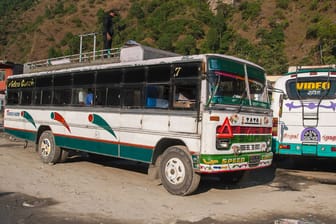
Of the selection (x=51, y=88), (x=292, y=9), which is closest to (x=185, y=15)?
(x=292, y=9)

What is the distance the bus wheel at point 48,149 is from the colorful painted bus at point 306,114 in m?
5.96

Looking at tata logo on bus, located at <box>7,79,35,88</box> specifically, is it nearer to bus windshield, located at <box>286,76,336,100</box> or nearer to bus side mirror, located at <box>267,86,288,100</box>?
bus side mirror, located at <box>267,86,288,100</box>

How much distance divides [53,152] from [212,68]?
19.1ft

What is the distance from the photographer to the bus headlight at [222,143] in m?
7.43

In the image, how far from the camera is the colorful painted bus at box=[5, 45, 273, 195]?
24.5ft

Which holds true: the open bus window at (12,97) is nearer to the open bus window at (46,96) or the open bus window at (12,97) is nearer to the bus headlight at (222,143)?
the open bus window at (46,96)

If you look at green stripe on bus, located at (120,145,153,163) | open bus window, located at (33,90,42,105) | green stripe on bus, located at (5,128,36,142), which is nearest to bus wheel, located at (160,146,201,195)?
green stripe on bus, located at (120,145,153,163)

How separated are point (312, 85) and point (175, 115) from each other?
186 inches

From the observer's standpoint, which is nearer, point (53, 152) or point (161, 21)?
point (53, 152)

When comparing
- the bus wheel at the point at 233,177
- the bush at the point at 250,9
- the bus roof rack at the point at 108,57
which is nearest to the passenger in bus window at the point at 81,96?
the bus roof rack at the point at 108,57

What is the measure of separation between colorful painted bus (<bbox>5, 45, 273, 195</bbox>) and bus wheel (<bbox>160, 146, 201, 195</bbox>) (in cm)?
2

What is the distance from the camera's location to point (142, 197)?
7.82 metres

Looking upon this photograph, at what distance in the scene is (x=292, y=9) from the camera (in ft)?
232

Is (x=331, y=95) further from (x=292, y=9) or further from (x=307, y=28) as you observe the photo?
(x=292, y=9)
